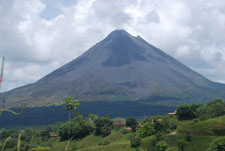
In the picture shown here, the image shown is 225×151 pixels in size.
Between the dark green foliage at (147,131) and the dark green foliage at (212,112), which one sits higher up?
the dark green foliage at (212,112)

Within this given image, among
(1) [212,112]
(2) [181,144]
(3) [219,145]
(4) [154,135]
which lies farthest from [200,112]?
(3) [219,145]

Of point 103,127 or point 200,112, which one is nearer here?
point 200,112

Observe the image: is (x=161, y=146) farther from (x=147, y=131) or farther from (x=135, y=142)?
(x=147, y=131)

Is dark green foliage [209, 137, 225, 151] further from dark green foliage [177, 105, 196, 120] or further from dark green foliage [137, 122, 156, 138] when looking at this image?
dark green foliage [177, 105, 196, 120]

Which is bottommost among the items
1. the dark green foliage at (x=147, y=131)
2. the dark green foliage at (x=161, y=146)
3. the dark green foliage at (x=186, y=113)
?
the dark green foliage at (x=161, y=146)

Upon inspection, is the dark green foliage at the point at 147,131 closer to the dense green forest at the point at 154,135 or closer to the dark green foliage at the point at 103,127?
the dense green forest at the point at 154,135

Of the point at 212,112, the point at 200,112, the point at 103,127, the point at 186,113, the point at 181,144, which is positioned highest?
the point at 200,112

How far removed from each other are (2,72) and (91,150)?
91.1 m

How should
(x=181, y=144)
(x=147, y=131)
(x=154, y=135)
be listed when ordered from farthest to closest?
(x=147, y=131) < (x=154, y=135) < (x=181, y=144)

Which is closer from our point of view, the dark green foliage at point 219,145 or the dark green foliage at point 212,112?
the dark green foliage at point 219,145

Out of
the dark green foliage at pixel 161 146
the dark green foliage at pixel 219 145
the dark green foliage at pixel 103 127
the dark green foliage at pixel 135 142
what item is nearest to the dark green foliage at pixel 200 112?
the dark green foliage at pixel 103 127

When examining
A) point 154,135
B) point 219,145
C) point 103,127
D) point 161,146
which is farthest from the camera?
point 103,127

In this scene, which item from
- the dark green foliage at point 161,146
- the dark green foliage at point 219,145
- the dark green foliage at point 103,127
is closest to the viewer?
the dark green foliage at point 219,145

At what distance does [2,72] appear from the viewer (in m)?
4.11
